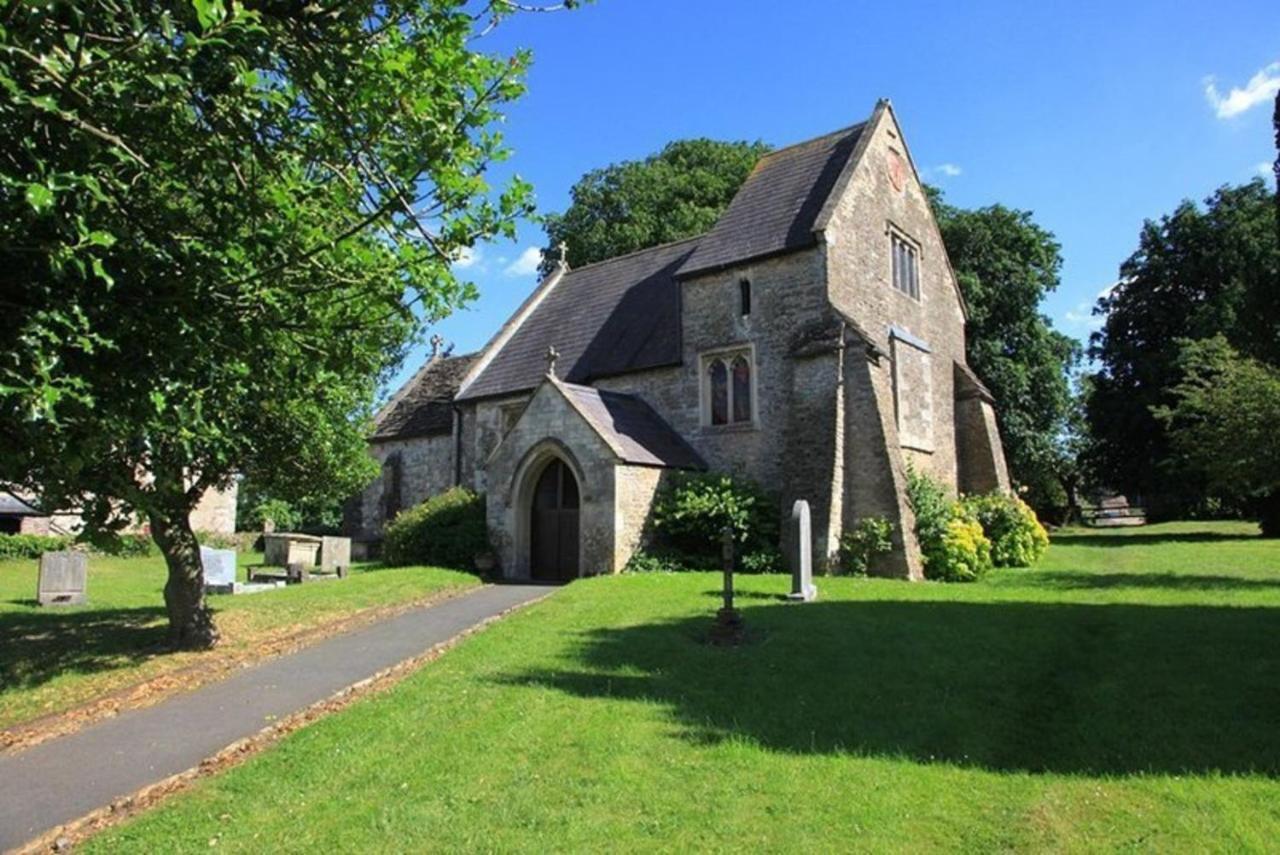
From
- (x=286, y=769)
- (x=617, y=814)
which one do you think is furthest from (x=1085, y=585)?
(x=286, y=769)

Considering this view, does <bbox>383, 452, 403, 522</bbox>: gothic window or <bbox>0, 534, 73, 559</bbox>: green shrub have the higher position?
<bbox>383, 452, 403, 522</bbox>: gothic window

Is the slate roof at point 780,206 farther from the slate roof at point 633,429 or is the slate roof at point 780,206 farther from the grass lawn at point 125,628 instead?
the grass lawn at point 125,628

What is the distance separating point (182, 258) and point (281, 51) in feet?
5.11

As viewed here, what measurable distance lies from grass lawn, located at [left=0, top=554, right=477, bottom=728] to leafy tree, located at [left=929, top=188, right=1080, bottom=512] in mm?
23357

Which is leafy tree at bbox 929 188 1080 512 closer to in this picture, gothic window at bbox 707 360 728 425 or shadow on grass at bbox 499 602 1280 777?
gothic window at bbox 707 360 728 425

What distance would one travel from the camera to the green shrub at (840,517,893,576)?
17547 mm

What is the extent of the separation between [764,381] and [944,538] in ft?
18.3

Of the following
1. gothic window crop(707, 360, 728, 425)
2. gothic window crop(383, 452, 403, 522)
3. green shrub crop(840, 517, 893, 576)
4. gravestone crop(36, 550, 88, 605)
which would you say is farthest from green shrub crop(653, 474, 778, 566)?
gothic window crop(383, 452, 403, 522)

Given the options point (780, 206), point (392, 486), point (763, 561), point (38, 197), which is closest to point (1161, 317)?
point (780, 206)

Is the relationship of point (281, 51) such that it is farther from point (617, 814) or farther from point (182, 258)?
point (617, 814)

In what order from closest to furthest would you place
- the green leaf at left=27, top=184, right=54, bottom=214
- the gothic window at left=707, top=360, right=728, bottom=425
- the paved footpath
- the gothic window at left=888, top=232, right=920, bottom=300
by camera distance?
the green leaf at left=27, top=184, right=54, bottom=214 < the paved footpath < the gothic window at left=707, top=360, right=728, bottom=425 < the gothic window at left=888, top=232, right=920, bottom=300

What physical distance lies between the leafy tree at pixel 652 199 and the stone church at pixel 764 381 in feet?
34.9

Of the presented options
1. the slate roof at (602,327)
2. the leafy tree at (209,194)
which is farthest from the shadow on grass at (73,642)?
the slate roof at (602,327)

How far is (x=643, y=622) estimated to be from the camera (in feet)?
39.2
